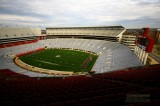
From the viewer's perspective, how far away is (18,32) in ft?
282

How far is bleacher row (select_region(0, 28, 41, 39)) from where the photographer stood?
76.5 metres

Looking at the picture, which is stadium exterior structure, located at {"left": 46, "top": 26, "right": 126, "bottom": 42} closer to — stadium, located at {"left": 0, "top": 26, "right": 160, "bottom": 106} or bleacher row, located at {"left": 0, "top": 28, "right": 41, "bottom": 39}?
stadium, located at {"left": 0, "top": 26, "right": 160, "bottom": 106}

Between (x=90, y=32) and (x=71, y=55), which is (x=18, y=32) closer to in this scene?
(x=71, y=55)

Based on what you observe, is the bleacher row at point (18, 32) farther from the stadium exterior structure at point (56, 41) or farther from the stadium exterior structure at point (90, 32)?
the stadium exterior structure at point (90, 32)

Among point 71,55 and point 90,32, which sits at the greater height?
point 90,32

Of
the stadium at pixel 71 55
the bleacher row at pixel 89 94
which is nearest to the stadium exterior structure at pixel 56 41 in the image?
the stadium at pixel 71 55

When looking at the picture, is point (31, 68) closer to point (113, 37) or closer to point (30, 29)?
point (113, 37)

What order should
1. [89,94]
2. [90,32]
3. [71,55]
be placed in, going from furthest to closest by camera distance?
[90,32] → [71,55] → [89,94]

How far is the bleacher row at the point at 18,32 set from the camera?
76488 millimetres

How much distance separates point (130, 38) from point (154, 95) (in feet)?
206

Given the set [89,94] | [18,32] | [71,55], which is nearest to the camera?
[89,94]

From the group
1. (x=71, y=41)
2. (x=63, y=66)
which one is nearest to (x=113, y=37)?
(x=71, y=41)

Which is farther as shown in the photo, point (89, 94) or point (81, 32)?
point (81, 32)

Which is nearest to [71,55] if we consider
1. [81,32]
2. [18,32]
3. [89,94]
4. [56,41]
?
[56,41]
